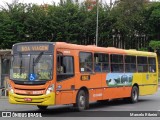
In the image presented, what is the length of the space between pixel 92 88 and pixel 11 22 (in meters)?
39.2

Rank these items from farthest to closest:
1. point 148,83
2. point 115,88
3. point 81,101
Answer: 1. point 148,83
2. point 115,88
3. point 81,101

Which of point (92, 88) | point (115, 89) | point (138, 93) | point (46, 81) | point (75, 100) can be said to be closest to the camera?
point (46, 81)

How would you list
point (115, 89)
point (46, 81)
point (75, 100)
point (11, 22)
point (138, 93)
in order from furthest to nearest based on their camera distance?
point (11, 22)
point (138, 93)
point (115, 89)
point (75, 100)
point (46, 81)

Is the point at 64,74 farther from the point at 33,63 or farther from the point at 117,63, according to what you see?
the point at 117,63

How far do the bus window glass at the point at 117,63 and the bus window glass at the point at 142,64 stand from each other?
6.49 ft

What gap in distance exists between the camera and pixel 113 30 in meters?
58.4

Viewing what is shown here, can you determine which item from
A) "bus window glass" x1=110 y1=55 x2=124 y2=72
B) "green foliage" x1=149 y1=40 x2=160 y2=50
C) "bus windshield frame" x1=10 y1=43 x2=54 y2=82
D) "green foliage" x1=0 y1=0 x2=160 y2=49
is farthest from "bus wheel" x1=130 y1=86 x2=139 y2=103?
"green foliage" x1=0 y1=0 x2=160 y2=49

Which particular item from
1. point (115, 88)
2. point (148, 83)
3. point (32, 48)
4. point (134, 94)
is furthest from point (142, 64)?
point (32, 48)

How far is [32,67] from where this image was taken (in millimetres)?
16484

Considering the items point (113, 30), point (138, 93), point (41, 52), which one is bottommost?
point (138, 93)

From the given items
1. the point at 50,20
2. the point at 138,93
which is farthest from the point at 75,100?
the point at 50,20

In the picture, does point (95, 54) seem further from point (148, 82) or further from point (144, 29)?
point (144, 29)

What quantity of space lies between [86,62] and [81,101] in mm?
1750

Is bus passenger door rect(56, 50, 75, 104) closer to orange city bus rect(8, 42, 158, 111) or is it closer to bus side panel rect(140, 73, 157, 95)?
orange city bus rect(8, 42, 158, 111)
